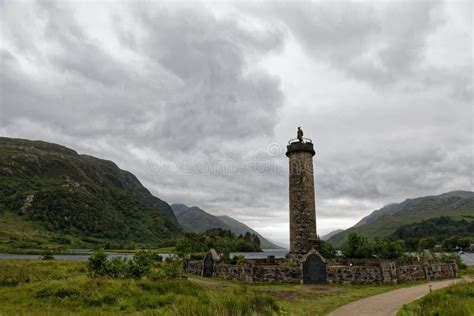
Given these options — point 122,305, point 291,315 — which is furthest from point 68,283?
point 291,315

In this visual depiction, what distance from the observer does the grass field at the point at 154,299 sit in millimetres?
12492

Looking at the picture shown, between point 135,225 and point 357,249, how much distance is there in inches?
6217

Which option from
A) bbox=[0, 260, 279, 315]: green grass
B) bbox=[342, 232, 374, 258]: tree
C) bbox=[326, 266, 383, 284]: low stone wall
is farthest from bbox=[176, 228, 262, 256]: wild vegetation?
bbox=[0, 260, 279, 315]: green grass

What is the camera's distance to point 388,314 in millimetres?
14008

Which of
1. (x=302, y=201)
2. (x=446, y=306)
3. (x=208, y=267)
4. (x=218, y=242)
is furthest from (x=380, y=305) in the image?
(x=218, y=242)

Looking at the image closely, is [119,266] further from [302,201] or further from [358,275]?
[302,201]

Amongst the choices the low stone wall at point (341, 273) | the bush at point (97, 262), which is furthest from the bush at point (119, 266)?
the low stone wall at point (341, 273)

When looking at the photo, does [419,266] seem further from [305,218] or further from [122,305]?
[122,305]

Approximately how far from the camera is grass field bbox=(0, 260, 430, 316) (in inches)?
492

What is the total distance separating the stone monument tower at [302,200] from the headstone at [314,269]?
7.14 meters

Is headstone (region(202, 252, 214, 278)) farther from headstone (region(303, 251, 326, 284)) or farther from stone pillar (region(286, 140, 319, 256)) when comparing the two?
stone pillar (region(286, 140, 319, 256))

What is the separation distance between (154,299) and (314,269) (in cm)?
1371

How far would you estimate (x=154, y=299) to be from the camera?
15836 millimetres

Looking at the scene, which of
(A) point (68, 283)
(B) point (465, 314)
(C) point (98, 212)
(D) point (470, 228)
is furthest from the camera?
(D) point (470, 228)
